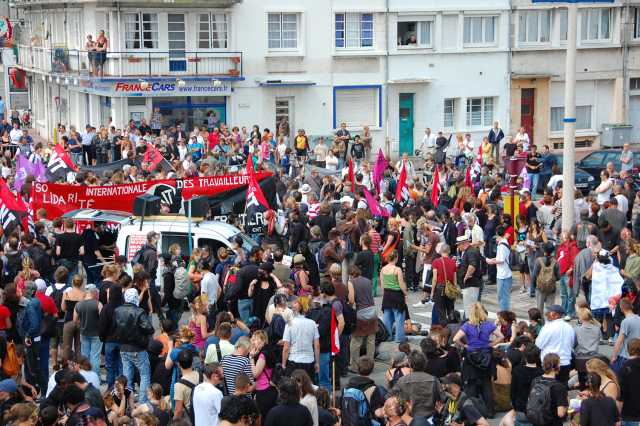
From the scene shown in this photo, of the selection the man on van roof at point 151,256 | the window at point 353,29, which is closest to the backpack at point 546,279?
the man on van roof at point 151,256

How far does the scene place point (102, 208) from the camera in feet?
55.4

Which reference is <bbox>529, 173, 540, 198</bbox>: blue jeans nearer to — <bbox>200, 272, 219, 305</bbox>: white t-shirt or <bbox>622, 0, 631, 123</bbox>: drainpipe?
<bbox>622, 0, 631, 123</bbox>: drainpipe

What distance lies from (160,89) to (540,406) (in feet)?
81.0

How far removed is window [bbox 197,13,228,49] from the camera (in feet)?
104

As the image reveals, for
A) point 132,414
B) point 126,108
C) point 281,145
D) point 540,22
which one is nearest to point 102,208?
point 132,414

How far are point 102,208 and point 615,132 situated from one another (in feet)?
87.0

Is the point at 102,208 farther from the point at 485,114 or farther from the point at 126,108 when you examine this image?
the point at 485,114

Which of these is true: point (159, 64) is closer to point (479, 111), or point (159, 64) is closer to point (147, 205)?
point (479, 111)

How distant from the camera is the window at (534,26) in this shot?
35.0 metres

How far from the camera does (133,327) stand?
1065cm

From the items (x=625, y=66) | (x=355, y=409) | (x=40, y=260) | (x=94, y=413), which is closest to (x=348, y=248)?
(x=40, y=260)

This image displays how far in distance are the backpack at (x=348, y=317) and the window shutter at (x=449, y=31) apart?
24.6 metres

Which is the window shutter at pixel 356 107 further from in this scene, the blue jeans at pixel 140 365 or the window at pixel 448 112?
the blue jeans at pixel 140 365

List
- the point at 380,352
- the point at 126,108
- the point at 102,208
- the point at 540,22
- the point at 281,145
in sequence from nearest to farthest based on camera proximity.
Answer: the point at 380,352 → the point at 102,208 → the point at 281,145 → the point at 126,108 → the point at 540,22
